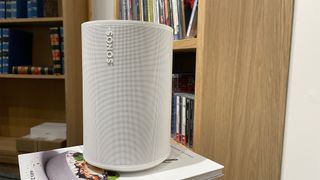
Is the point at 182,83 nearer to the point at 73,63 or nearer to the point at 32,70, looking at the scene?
the point at 73,63

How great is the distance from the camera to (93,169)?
0.53 meters

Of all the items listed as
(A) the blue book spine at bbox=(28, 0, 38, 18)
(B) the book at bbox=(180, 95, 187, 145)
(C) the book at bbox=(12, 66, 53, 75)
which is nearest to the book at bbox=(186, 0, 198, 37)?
(B) the book at bbox=(180, 95, 187, 145)

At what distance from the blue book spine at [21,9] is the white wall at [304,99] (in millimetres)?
1677

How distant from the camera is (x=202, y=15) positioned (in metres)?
0.66

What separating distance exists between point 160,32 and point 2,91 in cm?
196

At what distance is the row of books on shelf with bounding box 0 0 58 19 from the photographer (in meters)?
1.69

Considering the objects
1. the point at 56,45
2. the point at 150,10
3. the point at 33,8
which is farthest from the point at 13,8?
the point at 150,10

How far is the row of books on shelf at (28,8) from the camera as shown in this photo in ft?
5.55

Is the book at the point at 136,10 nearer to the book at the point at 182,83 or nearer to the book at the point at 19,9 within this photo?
the book at the point at 182,83

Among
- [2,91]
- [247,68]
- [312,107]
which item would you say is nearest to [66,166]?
[247,68]

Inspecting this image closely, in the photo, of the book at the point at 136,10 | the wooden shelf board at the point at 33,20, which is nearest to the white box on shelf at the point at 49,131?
the wooden shelf board at the point at 33,20

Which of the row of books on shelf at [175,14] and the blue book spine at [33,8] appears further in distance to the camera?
the blue book spine at [33,8]

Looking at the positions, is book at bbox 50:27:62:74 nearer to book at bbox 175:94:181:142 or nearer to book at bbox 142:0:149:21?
book at bbox 142:0:149:21

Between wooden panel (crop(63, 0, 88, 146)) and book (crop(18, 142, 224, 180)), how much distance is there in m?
0.87
